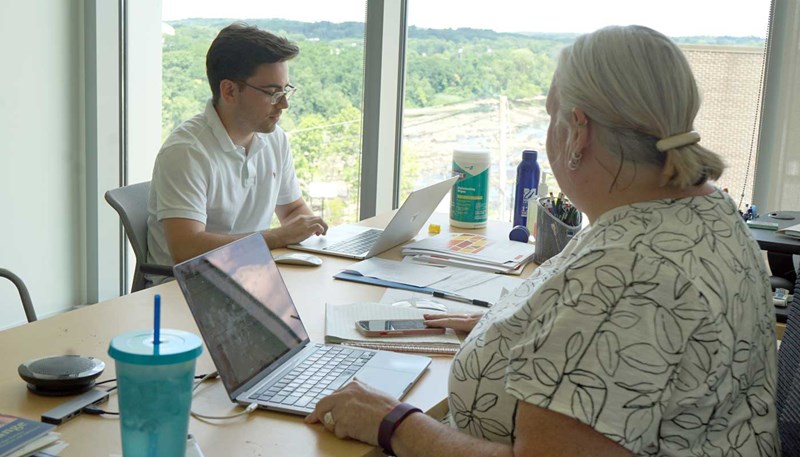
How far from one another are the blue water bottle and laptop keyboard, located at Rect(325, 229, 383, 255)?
1.57 ft

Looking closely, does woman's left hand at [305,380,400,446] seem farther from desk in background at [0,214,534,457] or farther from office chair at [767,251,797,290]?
office chair at [767,251,797,290]

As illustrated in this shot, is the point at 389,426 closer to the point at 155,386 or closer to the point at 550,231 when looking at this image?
the point at 155,386

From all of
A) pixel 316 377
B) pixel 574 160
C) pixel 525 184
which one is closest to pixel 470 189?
pixel 525 184

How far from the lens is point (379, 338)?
1.68 metres

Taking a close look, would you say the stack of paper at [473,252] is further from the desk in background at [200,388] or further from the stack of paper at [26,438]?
the stack of paper at [26,438]

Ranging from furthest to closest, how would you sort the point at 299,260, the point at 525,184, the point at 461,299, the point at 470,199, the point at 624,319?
the point at 470,199 → the point at 525,184 → the point at 299,260 → the point at 461,299 → the point at 624,319

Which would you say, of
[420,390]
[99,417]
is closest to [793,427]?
[420,390]

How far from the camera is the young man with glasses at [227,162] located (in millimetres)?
2406

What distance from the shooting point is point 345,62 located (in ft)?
12.7

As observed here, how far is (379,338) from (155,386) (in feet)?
A: 2.50

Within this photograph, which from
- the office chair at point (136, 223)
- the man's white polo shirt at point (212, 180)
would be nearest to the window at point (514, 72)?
the man's white polo shirt at point (212, 180)

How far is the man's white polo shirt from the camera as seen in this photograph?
2.43m

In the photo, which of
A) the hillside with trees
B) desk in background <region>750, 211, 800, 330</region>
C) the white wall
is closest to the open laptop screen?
desk in background <region>750, 211, 800, 330</region>

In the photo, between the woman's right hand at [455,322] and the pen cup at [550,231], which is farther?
the pen cup at [550,231]
